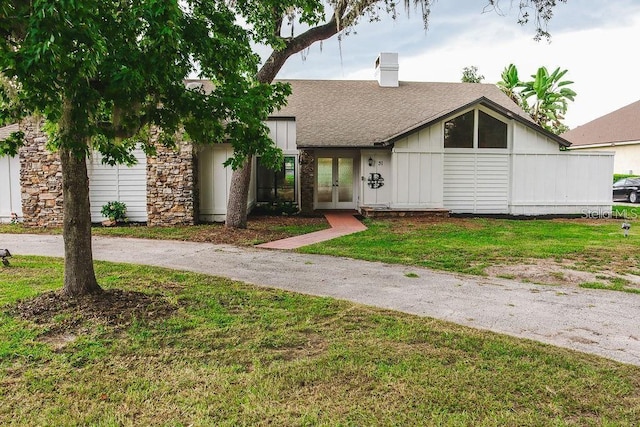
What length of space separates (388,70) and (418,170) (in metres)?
7.01

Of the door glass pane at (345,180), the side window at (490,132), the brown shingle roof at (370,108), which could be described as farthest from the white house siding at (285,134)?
the side window at (490,132)

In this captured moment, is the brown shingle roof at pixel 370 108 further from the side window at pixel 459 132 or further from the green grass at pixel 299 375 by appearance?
the green grass at pixel 299 375

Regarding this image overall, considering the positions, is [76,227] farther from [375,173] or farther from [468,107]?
[468,107]

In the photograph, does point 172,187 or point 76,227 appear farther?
point 172,187

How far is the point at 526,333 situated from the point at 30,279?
6.20 metres

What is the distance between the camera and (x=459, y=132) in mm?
14289

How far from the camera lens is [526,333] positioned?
4.32 metres

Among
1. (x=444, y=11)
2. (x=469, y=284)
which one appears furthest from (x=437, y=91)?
(x=469, y=284)

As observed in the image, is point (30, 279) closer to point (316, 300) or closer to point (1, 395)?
point (1, 395)

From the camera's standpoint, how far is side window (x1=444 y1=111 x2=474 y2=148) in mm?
14250

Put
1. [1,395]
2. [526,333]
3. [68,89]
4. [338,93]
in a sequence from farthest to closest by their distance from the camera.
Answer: [338,93]
[526,333]
[68,89]
[1,395]

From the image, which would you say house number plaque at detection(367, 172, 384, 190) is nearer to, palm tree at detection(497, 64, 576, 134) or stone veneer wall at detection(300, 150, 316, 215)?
stone veneer wall at detection(300, 150, 316, 215)

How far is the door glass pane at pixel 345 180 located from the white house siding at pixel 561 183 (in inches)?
212

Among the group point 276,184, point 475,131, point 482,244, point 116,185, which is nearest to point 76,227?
point 482,244
